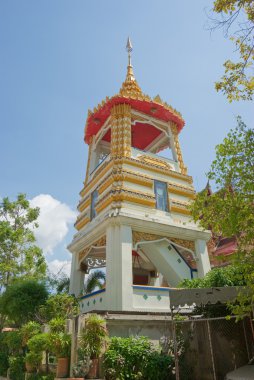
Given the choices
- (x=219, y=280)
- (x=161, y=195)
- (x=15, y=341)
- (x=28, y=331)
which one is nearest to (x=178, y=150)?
(x=161, y=195)

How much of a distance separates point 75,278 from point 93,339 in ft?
28.5

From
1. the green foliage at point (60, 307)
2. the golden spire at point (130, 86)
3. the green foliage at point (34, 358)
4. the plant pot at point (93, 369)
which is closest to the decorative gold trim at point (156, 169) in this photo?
the golden spire at point (130, 86)

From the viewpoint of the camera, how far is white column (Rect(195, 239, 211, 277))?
1562 centimetres

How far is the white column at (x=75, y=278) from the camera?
17.3 m

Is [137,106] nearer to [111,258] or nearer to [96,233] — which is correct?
[96,233]

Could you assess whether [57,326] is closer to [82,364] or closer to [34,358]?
[82,364]

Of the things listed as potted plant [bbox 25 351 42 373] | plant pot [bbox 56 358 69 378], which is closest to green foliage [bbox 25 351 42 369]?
potted plant [bbox 25 351 42 373]

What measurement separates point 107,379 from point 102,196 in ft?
29.9

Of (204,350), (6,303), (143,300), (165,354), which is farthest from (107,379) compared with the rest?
(6,303)

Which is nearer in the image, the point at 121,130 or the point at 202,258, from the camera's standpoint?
the point at 202,258

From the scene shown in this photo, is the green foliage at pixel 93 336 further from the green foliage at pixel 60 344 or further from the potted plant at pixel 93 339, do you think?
the green foliage at pixel 60 344

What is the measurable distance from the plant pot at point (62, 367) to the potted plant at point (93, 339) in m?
0.85

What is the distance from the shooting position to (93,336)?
30.5ft

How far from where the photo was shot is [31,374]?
11.4 meters
